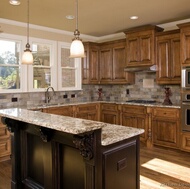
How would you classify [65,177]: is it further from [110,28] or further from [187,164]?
[110,28]

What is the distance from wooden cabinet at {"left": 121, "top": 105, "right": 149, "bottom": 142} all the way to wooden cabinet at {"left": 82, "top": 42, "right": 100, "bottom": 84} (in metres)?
1.28

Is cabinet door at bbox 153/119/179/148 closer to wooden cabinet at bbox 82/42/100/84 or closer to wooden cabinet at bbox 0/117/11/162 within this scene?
wooden cabinet at bbox 82/42/100/84

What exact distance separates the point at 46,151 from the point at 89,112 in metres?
3.05

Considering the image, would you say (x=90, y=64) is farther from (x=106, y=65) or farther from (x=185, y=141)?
(x=185, y=141)

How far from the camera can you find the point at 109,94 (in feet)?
19.8

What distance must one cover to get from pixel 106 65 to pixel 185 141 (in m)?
2.72

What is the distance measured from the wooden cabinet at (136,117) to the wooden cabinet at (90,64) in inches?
50.6

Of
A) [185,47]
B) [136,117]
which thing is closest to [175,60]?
[185,47]

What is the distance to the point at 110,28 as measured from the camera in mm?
5152

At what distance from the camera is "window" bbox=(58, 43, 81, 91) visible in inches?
209

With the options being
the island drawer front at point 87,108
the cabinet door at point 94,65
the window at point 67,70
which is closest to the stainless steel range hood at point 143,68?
the cabinet door at point 94,65

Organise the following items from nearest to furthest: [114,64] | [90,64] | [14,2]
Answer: [14,2]
[114,64]
[90,64]

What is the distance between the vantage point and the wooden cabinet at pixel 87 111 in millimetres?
4998

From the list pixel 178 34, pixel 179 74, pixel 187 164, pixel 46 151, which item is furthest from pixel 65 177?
pixel 178 34
